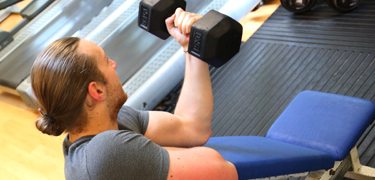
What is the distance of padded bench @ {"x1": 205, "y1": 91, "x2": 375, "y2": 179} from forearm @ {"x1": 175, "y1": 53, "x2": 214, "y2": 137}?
0.45 feet

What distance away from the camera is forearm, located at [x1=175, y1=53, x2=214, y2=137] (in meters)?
1.17

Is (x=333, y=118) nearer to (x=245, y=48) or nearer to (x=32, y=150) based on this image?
(x=245, y=48)

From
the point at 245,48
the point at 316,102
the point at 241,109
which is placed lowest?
the point at 241,109

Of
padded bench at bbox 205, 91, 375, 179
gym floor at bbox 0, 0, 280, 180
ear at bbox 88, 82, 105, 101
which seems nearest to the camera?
ear at bbox 88, 82, 105, 101

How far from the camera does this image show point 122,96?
929 millimetres

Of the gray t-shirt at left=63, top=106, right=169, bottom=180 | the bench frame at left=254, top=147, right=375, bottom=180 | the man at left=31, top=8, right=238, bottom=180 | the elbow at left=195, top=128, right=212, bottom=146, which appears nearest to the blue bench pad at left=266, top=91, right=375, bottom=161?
the bench frame at left=254, top=147, right=375, bottom=180

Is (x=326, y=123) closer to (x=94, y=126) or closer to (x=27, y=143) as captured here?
(x=94, y=126)

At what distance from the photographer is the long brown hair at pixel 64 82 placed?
0.82 metres

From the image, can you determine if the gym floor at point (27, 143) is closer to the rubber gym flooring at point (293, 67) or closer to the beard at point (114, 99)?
the rubber gym flooring at point (293, 67)

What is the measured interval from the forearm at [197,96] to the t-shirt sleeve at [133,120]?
16 cm

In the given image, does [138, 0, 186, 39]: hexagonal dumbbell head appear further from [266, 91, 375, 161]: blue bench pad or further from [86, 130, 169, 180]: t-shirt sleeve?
[266, 91, 375, 161]: blue bench pad

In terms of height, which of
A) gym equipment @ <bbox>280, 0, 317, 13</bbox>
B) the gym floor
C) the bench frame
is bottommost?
the gym floor

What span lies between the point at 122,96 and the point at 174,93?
1.69 m

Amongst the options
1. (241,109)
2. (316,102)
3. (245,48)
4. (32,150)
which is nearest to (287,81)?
(241,109)
